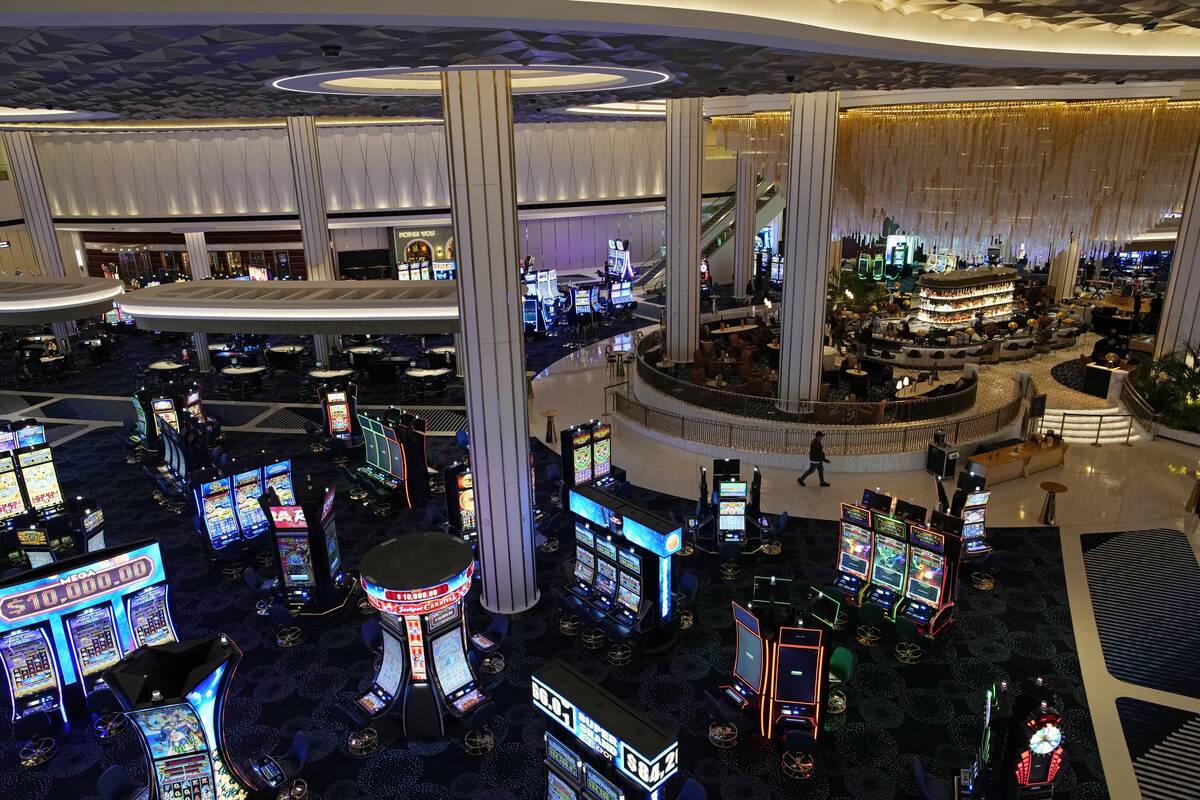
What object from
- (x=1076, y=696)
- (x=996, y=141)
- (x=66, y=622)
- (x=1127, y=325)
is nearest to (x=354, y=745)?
(x=66, y=622)

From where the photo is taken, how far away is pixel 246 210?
2805 cm

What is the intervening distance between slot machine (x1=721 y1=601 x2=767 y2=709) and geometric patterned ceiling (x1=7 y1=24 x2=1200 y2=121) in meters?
5.22

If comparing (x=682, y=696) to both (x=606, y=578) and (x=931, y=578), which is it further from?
(x=931, y=578)

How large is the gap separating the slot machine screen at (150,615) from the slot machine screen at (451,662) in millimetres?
3240

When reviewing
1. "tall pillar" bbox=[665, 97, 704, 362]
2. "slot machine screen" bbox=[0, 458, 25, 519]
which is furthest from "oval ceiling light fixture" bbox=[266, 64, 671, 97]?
"tall pillar" bbox=[665, 97, 704, 362]

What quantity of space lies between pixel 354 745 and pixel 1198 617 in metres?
10.2

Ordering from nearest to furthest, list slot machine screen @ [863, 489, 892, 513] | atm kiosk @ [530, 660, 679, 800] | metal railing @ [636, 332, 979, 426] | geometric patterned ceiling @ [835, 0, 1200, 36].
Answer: atm kiosk @ [530, 660, 679, 800] → geometric patterned ceiling @ [835, 0, 1200, 36] → slot machine screen @ [863, 489, 892, 513] → metal railing @ [636, 332, 979, 426]

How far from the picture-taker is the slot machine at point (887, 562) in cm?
945

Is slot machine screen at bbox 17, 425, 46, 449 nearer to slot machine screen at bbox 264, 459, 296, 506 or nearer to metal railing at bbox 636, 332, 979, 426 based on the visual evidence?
slot machine screen at bbox 264, 459, 296, 506

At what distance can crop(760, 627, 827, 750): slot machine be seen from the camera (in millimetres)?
7293

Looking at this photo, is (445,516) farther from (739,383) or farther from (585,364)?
(585,364)

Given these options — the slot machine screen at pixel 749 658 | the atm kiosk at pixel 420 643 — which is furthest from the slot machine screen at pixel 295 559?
the slot machine screen at pixel 749 658

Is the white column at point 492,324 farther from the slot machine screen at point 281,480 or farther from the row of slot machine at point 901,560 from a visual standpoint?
the row of slot machine at point 901,560

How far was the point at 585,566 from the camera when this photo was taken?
9.88 meters
